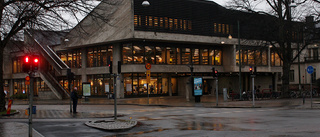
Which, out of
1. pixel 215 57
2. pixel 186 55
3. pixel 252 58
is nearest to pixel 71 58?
pixel 186 55

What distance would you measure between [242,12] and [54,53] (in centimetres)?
3048

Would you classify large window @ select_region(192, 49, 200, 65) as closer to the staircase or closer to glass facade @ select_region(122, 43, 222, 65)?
glass facade @ select_region(122, 43, 222, 65)

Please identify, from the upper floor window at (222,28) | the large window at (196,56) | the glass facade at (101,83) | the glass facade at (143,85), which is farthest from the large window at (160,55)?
the upper floor window at (222,28)

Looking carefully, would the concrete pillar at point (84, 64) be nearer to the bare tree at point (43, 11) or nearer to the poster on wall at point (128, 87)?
the poster on wall at point (128, 87)

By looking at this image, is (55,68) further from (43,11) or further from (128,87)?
(43,11)

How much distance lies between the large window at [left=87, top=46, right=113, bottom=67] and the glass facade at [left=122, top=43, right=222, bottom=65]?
3.22 m

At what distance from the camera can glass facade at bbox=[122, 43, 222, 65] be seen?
144 ft

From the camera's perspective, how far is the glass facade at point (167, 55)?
1732 inches

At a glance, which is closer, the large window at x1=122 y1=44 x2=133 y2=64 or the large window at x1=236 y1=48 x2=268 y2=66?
the large window at x1=122 y1=44 x2=133 y2=64

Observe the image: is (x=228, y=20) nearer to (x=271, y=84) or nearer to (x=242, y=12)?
(x=242, y=12)

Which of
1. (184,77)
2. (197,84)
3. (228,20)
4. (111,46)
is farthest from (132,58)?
(228,20)

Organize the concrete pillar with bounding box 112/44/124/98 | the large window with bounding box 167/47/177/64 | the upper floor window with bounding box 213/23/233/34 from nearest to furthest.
A: the concrete pillar with bounding box 112/44/124/98
the large window with bounding box 167/47/177/64
the upper floor window with bounding box 213/23/233/34

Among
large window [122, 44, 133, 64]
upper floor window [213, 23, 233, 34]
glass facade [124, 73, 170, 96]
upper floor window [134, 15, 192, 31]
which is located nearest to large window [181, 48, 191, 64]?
upper floor window [134, 15, 192, 31]

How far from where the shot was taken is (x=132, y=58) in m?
43.9
